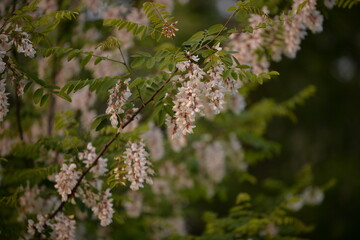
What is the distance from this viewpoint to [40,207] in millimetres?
3438

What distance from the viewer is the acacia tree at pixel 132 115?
238 cm

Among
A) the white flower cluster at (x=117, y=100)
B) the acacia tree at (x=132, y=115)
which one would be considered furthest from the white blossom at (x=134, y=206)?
the white flower cluster at (x=117, y=100)

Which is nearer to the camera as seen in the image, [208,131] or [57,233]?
[57,233]

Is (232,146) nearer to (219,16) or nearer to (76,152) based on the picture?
(76,152)

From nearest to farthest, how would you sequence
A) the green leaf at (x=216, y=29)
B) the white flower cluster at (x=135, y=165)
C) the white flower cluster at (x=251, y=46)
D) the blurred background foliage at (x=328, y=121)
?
the green leaf at (x=216, y=29) < the white flower cluster at (x=135, y=165) < the white flower cluster at (x=251, y=46) < the blurred background foliage at (x=328, y=121)

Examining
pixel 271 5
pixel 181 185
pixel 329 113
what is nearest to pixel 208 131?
pixel 181 185

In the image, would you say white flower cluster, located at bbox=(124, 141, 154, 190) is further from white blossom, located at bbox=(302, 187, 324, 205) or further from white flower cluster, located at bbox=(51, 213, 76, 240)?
white blossom, located at bbox=(302, 187, 324, 205)

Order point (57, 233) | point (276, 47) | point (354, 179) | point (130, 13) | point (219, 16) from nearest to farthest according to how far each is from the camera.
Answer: point (57, 233) < point (276, 47) < point (130, 13) < point (354, 179) < point (219, 16)

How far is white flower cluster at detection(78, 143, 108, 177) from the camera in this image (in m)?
2.72

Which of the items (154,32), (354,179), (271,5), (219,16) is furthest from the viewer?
(219,16)

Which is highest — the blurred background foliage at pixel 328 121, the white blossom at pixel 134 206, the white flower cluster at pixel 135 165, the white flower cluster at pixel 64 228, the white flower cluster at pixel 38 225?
the blurred background foliage at pixel 328 121

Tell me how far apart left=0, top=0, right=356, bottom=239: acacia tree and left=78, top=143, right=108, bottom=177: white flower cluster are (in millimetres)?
10

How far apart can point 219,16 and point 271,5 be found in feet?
30.4

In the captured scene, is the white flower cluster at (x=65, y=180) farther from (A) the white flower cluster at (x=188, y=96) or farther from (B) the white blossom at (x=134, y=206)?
(B) the white blossom at (x=134, y=206)
